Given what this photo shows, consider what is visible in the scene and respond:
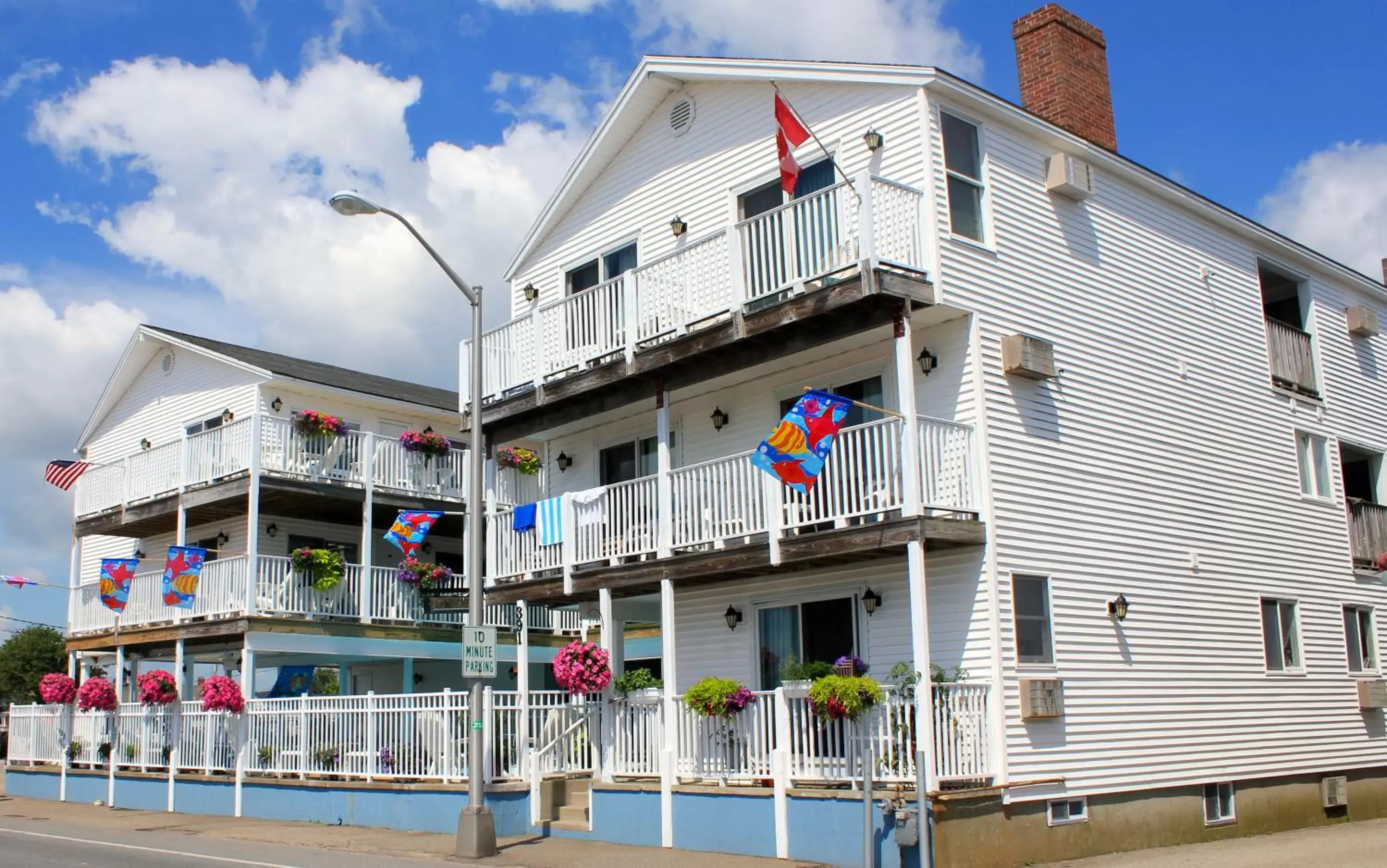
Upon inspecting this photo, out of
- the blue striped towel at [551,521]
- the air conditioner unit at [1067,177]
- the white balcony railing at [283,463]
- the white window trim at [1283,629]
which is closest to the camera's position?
the air conditioner unit at [1067,177]

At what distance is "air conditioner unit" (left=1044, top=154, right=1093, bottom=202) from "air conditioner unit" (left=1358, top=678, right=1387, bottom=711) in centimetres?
908

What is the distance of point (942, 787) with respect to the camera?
13.9m

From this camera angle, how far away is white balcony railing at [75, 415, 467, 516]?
2780cm

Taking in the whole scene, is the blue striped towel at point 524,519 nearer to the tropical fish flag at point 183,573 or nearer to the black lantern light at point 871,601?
the black lantern light at point 871,601

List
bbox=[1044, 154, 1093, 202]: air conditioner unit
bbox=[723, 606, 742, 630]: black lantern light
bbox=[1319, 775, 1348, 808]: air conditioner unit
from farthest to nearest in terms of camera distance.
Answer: bbox=[1319, 775, 1348, 808]: air conditioner unit < bbox=[723, 606, 742, 630]: black lantern light < bbox=[1044, 154, 1093, 202]: air conditioner unit

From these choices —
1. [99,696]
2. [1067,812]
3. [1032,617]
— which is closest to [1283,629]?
[1032,617]

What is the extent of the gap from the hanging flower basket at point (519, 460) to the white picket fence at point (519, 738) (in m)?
3.80

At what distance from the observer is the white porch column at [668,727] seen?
15.8 m

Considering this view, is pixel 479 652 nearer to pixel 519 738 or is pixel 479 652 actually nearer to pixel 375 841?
pixel 519 738

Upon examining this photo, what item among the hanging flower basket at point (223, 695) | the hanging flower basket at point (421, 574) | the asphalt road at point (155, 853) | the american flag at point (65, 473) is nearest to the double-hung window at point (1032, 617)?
the asphalt road at point (155, 853)

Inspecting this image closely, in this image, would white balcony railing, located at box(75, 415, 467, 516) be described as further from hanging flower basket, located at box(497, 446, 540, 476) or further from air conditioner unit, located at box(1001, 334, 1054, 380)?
air conditioner unit, located at box(1001, 334, 1054, 380)

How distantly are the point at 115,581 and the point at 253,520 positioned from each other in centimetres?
339

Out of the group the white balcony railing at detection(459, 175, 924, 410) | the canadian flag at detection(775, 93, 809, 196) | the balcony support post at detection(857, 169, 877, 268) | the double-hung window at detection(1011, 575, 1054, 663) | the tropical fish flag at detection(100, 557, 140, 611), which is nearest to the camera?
the balcony support post at detection(857, 169, 877, 268)

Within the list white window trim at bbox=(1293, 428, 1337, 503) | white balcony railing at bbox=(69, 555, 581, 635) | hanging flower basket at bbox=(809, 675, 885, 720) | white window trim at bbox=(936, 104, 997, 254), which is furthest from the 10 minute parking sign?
white window trim at bbox=(1293, 428, 1337, 503)
